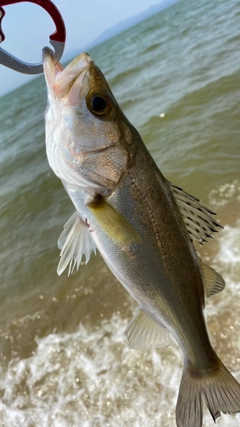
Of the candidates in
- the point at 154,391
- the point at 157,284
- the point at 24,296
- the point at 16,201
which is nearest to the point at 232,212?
the point at 154,391

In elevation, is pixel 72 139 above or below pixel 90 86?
below

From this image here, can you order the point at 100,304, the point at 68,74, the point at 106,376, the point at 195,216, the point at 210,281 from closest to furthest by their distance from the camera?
the point at 68,74 → the point at 195,216 → the point at 210,281 → the point at 106,376 → the point at 100,304

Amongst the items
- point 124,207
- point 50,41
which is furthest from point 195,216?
point 50,41

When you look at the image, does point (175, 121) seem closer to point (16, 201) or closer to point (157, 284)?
point (16, 201)

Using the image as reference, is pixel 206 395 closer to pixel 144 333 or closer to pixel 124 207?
pixel 144 333

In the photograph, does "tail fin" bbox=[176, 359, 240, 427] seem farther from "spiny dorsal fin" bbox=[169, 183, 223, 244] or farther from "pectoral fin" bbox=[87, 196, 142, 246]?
"pectoral fin" bbox=[87, 196, 142, 246]

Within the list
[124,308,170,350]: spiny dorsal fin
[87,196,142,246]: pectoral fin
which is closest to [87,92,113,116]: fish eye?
[87,196,142,246]: pectoral fin
